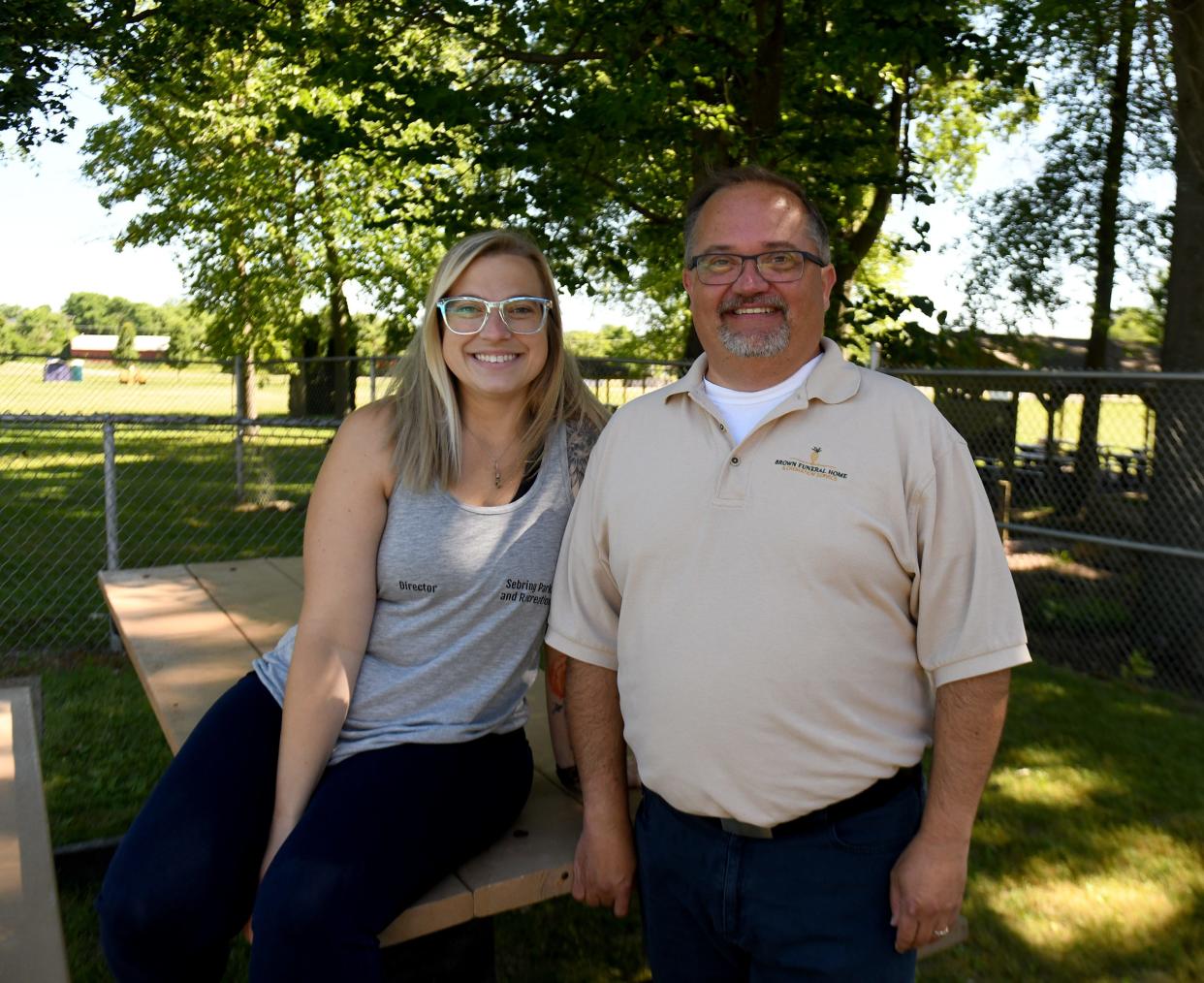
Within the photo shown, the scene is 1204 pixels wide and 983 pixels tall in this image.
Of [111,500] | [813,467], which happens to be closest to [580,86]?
[111,500]

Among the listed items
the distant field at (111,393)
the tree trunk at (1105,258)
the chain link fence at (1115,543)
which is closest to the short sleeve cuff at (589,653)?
the chain link fence at (1115,543)

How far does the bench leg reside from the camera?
260 cm

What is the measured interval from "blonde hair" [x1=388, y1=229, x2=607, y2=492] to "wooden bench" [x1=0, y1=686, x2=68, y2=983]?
3.59 ft

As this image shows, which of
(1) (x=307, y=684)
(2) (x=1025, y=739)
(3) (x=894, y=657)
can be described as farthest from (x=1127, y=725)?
(1) (x=307, y=684)

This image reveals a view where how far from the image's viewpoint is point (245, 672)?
3551 mm

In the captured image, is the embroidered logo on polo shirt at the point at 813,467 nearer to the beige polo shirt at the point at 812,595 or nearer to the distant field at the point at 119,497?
the beige polo shirt at the point at 812,595

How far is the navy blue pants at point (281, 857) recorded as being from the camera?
1.96 m

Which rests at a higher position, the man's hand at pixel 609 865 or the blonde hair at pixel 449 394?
the blonde hair at pixel 449 394

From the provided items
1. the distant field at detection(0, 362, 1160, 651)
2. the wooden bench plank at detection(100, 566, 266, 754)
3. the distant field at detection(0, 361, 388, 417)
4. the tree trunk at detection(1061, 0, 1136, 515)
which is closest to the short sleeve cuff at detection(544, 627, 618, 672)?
the wooden bench plank at detection(100, 566, 266, 754)

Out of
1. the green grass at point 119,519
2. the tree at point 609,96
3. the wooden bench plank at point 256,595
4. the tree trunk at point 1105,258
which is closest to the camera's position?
the wooden bench plank at point 256,595

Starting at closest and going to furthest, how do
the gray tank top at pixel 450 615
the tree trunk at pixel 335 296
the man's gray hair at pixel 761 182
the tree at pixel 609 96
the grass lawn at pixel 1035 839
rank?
the man's gray hair at pixel 761 182 → the gray tank top at pixel 450 615 → the grass lawn at pixel 1035 839 → the tree at pixel 609 96 → the tree trunk at pixel 335 296

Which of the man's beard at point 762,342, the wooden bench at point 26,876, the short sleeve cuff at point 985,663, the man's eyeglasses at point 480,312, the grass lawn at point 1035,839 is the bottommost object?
the grass lawn at point 1035,839

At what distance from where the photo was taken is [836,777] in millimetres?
1943

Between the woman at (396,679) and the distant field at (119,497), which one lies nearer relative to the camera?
the woman at (396,679)
